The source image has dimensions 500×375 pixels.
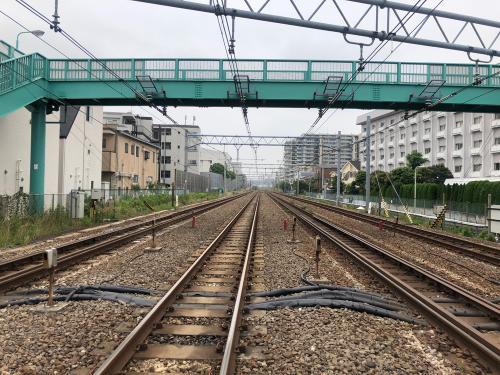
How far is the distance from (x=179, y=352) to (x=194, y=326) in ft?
3.17

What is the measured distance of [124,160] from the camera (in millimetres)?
49438

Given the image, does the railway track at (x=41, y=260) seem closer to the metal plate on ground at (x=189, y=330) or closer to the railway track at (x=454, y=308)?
the metal plate on ground at (x=189, y=330)

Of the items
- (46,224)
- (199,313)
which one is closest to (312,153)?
(46,224)

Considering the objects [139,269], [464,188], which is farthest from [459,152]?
[139,269]

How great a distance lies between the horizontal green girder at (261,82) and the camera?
65.3ft

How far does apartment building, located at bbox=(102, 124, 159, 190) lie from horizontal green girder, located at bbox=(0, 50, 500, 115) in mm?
21989

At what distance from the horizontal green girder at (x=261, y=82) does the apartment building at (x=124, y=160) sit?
866 inches

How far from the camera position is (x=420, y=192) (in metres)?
46.3

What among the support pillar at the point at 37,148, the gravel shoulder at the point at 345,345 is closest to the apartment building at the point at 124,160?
the support pillar at the point at 37,148

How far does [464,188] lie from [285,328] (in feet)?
114

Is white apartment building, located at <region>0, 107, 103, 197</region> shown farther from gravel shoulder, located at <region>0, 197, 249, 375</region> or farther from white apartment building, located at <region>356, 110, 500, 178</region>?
white apartment building, located at <region>356, 110, 500, 178</region>

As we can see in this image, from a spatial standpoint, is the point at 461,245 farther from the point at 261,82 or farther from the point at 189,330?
the point at 189,330

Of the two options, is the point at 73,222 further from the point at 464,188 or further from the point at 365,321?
the point at 464,188

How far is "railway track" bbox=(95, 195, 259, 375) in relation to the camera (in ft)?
16.3
